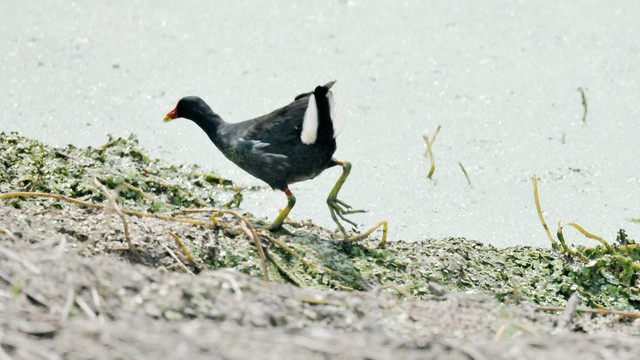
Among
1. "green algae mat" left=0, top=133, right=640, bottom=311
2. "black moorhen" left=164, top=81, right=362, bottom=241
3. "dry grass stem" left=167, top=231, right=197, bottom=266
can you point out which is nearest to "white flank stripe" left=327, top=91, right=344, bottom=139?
"black moorhen" left=164, top=81, right=362, bottom=241

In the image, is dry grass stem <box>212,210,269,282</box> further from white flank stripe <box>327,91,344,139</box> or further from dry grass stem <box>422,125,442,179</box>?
dry grass stem <box>422,125,442,179</box>

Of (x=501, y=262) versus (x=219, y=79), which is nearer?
(x=501, y=262)

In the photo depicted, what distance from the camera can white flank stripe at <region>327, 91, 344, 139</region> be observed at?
10.2 feet

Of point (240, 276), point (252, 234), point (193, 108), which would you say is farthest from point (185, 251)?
point (193, 108)

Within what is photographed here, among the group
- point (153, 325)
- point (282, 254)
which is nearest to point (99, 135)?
point (282, 254)

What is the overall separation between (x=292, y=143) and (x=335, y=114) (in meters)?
0.20

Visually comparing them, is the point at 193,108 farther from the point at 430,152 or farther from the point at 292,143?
the point at 430,152

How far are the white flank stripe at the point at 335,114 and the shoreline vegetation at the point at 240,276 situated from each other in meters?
0.39

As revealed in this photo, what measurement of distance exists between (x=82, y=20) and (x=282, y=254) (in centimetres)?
302

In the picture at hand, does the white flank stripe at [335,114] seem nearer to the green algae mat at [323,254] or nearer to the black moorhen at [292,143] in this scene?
the black moorhen at [292,143]

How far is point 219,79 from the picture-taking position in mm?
4758

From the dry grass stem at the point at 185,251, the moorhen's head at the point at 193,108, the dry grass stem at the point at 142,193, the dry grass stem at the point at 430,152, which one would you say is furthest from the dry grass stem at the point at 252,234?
the dry grass stem at the point at 430,152

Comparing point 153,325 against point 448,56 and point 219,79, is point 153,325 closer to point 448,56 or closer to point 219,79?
point 219,79

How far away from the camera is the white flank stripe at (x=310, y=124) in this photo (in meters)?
3.08
